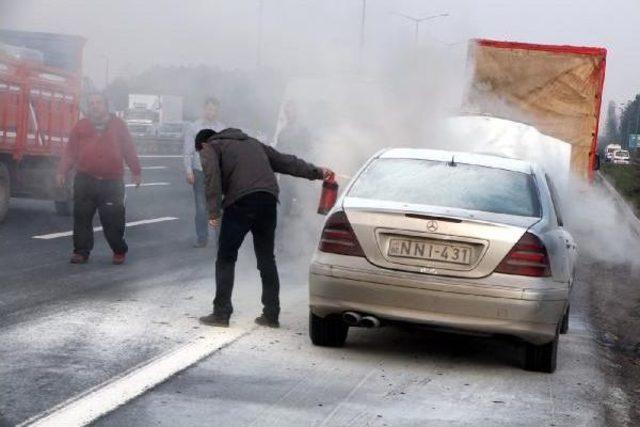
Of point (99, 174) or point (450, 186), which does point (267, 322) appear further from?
point (99, 174)

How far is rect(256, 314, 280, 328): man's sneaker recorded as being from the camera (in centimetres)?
908

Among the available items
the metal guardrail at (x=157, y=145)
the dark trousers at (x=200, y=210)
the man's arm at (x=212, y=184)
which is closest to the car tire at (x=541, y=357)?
the man's arm at (x=212, y=184)

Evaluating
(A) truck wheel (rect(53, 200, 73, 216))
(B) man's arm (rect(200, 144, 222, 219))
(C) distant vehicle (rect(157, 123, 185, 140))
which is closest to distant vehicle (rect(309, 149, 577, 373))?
(B) man's arm (rect(200, 144, 222, 219))

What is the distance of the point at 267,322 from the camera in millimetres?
9102

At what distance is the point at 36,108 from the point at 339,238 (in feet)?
33.6

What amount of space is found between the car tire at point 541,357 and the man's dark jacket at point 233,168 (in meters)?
2.16

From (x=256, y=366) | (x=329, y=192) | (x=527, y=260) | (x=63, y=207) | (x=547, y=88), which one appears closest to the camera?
(x=256, y=366)

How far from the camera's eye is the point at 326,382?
7.23m

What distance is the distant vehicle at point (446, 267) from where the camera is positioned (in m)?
7.62

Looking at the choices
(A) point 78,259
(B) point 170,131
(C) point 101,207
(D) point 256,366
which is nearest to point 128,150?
(C) point 101,207

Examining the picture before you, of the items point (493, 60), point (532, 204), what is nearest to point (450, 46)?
point (493, 60)

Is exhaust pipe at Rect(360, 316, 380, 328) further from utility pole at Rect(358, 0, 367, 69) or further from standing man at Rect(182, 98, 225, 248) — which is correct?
utility pole at Rect(358, 0, 367, 69)

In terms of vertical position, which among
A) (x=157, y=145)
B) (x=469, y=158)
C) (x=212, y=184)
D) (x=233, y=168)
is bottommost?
(x=157, y=145)

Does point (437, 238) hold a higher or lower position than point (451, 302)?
higher
